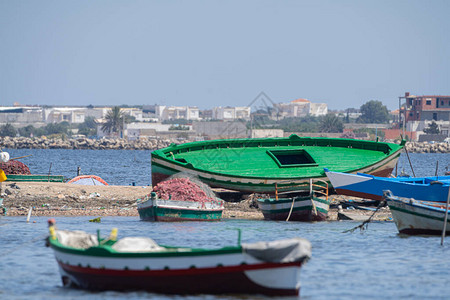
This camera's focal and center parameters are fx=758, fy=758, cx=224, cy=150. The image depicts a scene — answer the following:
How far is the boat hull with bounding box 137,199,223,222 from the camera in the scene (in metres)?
30.5

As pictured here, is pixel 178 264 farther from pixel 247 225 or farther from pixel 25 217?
pixel 25 217

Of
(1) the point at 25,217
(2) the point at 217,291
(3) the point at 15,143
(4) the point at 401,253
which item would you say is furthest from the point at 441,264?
(3) the point at 15,143

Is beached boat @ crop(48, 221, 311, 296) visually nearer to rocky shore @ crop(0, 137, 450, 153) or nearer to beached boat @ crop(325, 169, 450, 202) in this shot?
beached boat @ crop(325, 169, 450, 202)

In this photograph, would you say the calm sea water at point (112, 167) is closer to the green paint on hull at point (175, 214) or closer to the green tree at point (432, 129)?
the green tree at point (432, 129)

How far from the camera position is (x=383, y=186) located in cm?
3469

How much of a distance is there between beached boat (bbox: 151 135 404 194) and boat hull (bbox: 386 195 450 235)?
10.7 m

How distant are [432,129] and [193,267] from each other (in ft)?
586

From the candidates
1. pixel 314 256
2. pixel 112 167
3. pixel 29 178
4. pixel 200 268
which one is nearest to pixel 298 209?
pixel 314 256

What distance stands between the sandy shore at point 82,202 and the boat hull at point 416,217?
6422mm

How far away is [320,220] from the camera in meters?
32.6

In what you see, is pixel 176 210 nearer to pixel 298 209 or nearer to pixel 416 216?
pixel 298 209

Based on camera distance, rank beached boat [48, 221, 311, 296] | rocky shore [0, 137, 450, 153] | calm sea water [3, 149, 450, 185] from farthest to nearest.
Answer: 1. rocky shore [0, 137, 450, 153]
2. calm sea water [3, 149, 450, 185]
3. beached boat [48, 221, 311, 296]

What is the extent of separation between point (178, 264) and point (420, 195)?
19.5 metres

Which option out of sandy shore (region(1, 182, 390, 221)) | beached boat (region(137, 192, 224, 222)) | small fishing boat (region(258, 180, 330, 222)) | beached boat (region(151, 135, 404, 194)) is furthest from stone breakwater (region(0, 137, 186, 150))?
beached boat (region(137, 192, 224, 222))
